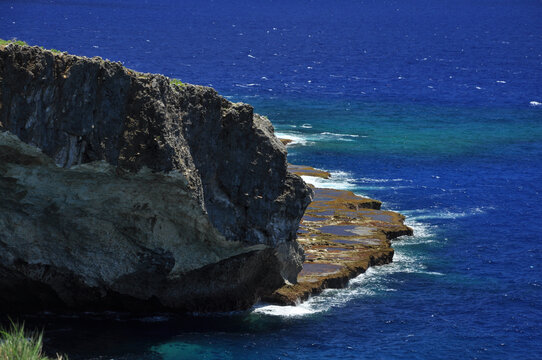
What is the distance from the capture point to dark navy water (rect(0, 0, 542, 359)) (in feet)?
108

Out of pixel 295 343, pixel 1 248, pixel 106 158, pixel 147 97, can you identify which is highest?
pixel 147 97

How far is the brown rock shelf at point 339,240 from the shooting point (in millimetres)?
38562

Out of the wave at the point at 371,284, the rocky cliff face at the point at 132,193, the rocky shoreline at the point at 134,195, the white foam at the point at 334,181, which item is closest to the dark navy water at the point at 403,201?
the wave at the point at 371,284

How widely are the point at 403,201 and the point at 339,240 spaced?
43.7ft

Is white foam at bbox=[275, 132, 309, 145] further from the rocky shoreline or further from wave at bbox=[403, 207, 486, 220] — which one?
the rocky shoreline

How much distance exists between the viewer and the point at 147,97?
96.6 ft

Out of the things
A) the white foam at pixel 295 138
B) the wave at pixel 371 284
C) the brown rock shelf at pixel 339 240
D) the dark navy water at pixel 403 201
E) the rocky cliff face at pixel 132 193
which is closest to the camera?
the rocky cliff face at pixel 132 193

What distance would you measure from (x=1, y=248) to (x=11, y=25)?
535 ft

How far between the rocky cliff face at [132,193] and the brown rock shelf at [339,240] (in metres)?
1.86

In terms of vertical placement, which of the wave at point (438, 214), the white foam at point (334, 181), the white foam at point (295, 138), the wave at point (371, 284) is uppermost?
the white foam at point (295, 138)

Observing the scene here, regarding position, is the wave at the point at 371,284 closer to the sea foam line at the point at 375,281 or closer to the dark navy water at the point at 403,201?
the sea foam line at the point at 375,281

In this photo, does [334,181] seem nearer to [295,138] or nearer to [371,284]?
[295,138]

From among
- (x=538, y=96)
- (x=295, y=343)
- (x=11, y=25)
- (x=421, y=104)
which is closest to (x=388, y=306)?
(x=295, y=343)

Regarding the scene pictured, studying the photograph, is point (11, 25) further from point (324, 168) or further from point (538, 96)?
point (324, 168)
